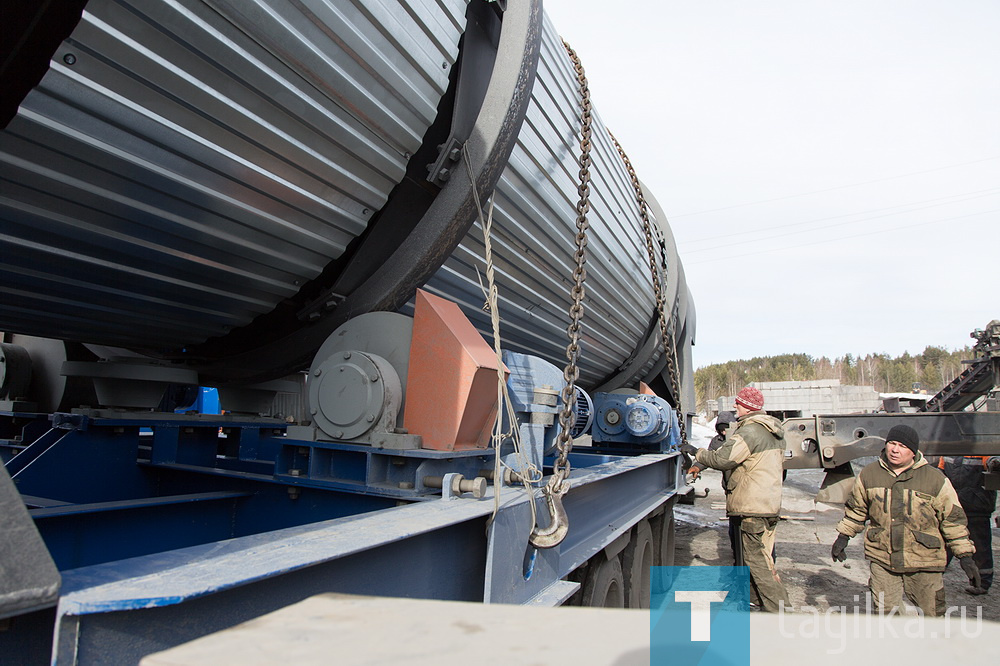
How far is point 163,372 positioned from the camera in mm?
2750

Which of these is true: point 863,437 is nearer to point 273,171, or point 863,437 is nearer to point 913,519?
point 913,519

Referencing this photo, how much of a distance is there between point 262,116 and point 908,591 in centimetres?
453

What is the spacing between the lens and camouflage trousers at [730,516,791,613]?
4285 millimetres

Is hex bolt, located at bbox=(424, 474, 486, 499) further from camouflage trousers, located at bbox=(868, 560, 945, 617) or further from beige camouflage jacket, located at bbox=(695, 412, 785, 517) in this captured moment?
camouflage trousers, located at bbox=(868, 560, 945, 617)

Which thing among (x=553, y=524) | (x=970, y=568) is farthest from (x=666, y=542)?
(x=553, y=524)

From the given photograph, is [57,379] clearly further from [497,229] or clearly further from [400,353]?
[497,229]

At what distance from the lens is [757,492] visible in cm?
434

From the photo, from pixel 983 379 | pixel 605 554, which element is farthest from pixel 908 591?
pixel 983 379

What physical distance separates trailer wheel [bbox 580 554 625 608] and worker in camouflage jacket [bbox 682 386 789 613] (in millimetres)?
1216

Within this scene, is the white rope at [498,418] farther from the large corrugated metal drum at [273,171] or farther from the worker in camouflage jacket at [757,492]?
the worker in camouflage jacket at [757,492]

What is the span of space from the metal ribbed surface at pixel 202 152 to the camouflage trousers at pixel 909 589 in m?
3.95

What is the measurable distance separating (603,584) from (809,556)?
4896mm

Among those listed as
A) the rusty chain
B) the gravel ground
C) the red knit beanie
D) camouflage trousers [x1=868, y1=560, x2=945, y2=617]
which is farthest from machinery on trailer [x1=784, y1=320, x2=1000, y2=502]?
the rusty chain

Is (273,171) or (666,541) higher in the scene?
(273,171)
